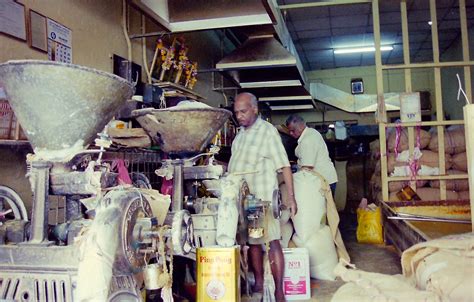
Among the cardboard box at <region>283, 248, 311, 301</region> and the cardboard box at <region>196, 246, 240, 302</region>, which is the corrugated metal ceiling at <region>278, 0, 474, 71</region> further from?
the cardboard box at <region>196, 246, 240, 302</region>

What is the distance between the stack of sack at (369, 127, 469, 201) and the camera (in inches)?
180

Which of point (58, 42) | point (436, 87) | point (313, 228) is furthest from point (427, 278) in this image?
point (436, 87)

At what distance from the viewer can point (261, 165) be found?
3.11 meters

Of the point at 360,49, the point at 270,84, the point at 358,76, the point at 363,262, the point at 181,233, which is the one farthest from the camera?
the point at 358,76

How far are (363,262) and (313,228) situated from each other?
87 cm

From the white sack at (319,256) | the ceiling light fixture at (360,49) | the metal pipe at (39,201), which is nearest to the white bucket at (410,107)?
the white sack at (319,256)

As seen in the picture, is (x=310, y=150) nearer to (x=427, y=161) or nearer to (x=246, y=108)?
(x=246, y=108)

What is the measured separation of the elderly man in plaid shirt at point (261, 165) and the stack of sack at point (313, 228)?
439 millimetres

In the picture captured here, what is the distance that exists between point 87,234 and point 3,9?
5.20ft

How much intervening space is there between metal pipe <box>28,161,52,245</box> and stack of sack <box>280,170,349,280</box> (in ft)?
7.76

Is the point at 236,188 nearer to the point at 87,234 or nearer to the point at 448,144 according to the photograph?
the point at 87,234

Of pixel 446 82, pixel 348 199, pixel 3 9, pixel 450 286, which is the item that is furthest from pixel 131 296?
pixel 446 82

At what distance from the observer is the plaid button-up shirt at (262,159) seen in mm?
3076

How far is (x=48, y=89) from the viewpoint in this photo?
1.40m
